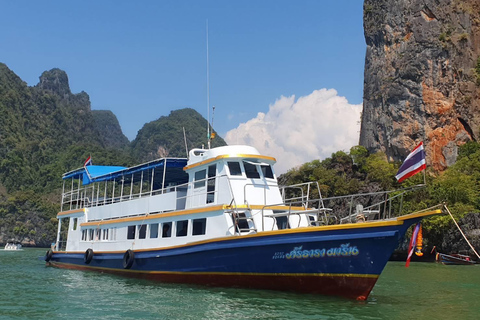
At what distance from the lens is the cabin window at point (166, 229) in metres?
16.6

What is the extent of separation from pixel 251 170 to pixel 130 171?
21.3ft

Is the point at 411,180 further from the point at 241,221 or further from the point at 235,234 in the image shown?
the point at 235,234

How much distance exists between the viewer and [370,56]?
189 ft

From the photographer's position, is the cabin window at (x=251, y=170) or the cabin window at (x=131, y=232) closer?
the cabin window at (x=251, y=170)

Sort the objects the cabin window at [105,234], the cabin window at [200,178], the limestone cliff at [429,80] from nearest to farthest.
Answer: the cabin window at [200,178] → the cabin window at [105,234] → the limestone cliff at [429,80]

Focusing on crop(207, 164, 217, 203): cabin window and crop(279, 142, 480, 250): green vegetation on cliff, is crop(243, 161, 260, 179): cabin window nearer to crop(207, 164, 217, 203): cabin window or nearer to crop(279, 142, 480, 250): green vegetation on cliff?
crop(207, 164, 217, 203): cabin window

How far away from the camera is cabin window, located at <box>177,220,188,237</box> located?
52.5 feet

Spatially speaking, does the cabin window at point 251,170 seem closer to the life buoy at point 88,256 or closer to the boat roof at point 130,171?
the boat roof at point 130,171

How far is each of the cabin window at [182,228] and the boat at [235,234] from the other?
34 millimetres

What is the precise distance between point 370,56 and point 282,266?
49.6 m

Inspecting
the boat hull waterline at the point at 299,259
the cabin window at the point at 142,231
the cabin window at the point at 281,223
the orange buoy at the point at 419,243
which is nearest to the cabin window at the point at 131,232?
the cabin window at the point at 142,231

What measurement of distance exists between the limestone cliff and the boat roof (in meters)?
35.3

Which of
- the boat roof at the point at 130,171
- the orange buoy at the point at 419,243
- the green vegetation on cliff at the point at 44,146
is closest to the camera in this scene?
the orange buoy at the point at 419,243

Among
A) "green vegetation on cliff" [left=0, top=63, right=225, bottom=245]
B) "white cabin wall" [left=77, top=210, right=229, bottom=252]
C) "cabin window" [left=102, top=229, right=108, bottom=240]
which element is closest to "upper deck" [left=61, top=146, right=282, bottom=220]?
"white cabin wall" [left=77, top=210, right=229, bottom=252]
